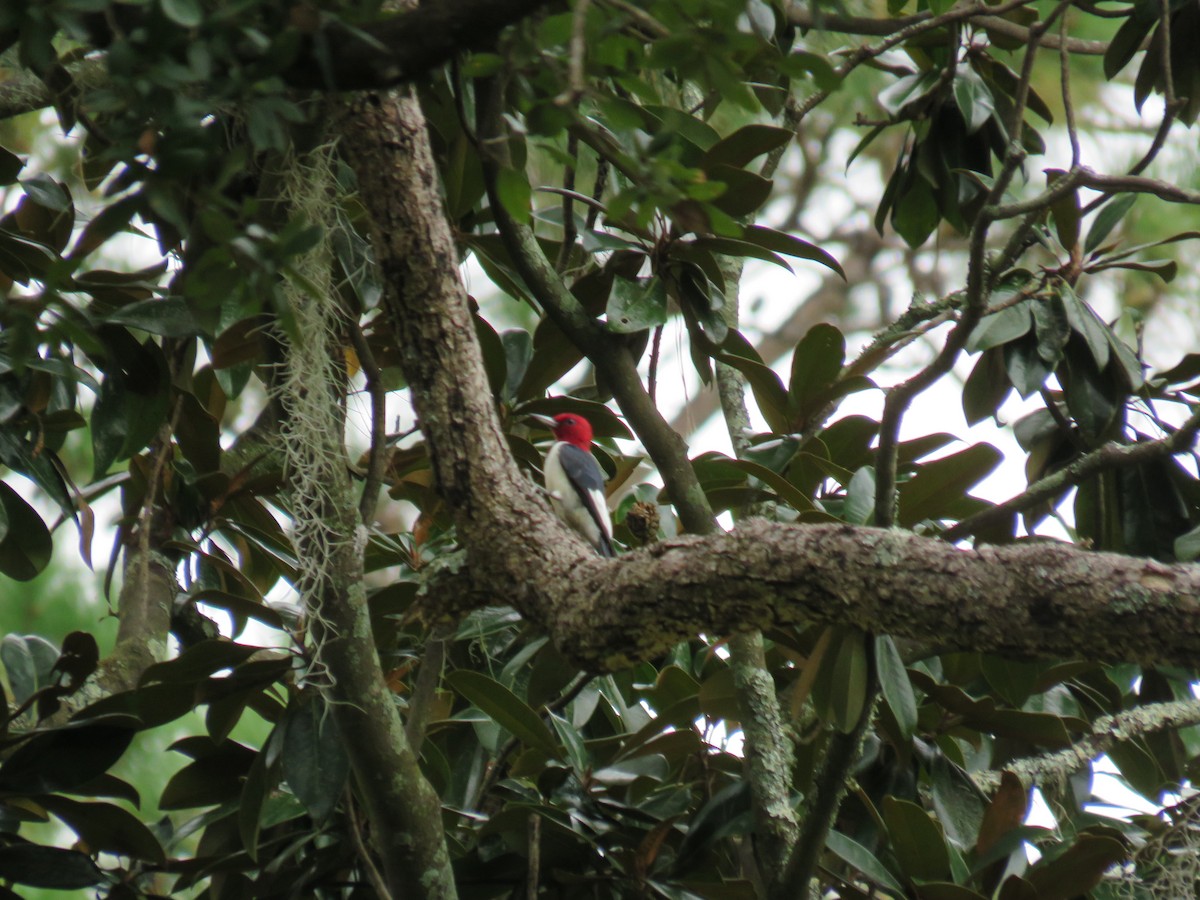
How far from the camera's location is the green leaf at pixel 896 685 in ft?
6.86

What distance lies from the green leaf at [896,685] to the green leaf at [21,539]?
6.28 feet

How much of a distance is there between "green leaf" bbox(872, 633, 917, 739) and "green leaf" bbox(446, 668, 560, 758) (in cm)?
73

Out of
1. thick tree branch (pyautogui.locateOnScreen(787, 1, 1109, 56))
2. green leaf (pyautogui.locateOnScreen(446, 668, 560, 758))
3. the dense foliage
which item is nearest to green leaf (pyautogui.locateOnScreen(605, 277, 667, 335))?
the dense foliage

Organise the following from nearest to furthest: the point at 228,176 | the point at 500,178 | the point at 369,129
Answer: the point at 228,176 < the point at 500,178 < the point at 369,129

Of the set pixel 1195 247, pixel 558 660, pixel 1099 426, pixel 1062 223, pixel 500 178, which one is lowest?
pixel 558 660

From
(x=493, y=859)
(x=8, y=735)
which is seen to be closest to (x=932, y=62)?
(x=493, y=859)

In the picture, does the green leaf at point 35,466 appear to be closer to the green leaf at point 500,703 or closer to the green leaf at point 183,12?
the green leaf at point 500,703

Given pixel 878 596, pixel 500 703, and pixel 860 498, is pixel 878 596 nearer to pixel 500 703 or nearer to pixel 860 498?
pixel 860 498

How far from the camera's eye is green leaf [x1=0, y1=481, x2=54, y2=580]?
2.74 meters

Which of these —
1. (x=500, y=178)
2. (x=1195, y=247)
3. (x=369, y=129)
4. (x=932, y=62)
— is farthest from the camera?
(x=1195, y=247)

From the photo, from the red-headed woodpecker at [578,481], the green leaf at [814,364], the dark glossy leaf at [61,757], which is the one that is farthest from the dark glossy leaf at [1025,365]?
the dark glossy leaf at [61,757]

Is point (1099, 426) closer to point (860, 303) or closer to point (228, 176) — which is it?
point (228, 176)

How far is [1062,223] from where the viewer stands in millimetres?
2752

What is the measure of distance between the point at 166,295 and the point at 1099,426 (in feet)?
6.95
